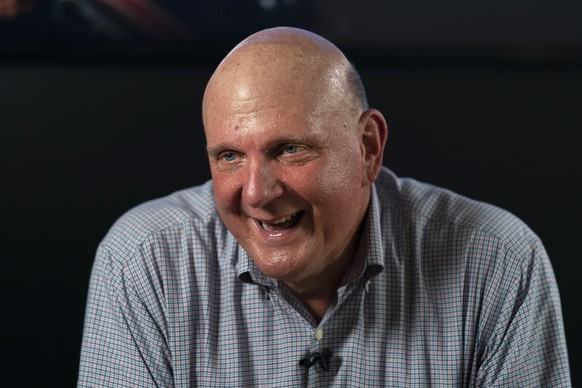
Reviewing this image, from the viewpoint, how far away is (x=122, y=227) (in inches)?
89.5

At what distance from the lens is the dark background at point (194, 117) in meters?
2.90

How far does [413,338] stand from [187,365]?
491 mm

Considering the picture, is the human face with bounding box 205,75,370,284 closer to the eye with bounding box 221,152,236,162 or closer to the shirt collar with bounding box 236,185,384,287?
the eye with bounding box 221,152,236,162

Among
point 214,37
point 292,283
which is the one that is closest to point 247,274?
point 292,283

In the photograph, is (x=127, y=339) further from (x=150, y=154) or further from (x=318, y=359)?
(x=150, y=154)

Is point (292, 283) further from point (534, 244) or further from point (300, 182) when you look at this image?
point (534, 244)

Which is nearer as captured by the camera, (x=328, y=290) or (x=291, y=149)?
(x=291, y=149)

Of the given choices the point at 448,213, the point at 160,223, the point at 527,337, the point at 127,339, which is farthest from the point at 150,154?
the point at 527,337

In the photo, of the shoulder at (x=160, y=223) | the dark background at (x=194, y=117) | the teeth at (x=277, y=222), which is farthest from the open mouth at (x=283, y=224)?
the dark background at (x=194, y=117)

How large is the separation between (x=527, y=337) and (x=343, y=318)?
39cm

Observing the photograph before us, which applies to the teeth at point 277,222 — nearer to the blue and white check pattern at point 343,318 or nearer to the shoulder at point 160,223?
the blue and white check pattern at point 343,318

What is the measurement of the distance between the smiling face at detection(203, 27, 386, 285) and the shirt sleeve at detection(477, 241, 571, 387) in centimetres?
41

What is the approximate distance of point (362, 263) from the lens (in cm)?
217

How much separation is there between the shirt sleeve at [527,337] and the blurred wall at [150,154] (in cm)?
85
